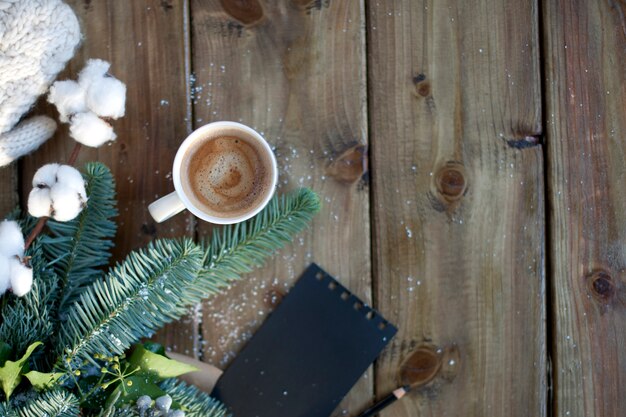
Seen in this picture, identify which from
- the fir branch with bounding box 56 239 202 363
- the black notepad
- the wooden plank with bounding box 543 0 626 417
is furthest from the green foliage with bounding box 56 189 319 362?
the wooden plank with bounding box 543 0 626 417

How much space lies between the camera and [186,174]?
2.70 ft

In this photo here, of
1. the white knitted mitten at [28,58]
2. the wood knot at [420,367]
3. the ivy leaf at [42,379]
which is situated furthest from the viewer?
the wood knot at [420,367]

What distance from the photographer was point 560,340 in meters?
0.88

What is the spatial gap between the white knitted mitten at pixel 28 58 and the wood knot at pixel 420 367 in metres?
0.56

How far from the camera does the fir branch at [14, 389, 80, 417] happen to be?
661mm

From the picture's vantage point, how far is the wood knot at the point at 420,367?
86 cm

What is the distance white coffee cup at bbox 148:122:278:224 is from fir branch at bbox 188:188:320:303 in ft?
0.08

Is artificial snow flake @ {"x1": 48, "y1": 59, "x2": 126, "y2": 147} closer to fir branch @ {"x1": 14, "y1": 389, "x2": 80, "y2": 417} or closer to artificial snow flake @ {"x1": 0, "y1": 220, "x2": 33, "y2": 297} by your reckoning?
artificial snow flake @ {"x1": 0, "y1": 220, "x2": 33, "y2": 297}

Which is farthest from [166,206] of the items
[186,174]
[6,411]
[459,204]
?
[459,204]

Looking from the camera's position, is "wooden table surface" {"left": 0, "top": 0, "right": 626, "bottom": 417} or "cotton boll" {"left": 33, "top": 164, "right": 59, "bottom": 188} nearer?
"cotton boll" {"left": 33, "top": 164, "right": 59, "bottom": 188}

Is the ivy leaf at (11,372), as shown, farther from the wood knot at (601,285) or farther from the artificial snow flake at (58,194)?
the wood knot at (601,285)

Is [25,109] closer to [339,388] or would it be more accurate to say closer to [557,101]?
[339,388]

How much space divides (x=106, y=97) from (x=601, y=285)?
0.68 meters

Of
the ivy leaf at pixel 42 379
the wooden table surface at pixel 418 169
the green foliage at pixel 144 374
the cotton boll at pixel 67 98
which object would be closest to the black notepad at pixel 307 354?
the wooden table surface at pixel 418 169
